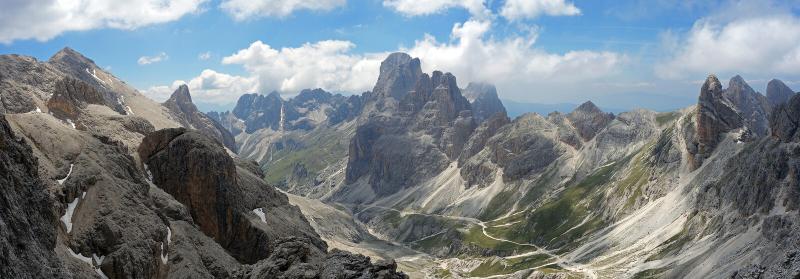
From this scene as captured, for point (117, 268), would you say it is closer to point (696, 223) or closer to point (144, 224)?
point (144, 224)

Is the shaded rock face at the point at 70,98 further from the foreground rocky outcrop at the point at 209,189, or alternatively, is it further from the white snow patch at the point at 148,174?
the white snow patch at the point at 148,174

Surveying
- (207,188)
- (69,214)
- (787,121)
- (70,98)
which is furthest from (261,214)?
(787,121)

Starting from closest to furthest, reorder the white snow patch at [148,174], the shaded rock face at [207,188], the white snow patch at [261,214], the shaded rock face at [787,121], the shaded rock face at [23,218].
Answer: the shaded rock face at [23,218], the shaded rock face at [207,188], the white snow patch at [148,174], the white snow patch at [261,214], the shaded rock face at [787,121]

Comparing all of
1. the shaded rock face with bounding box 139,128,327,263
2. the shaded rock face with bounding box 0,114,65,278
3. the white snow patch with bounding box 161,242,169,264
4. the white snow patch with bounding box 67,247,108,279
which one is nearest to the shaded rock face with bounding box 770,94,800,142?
the shaded rock face with bounding box 139,128,327,263

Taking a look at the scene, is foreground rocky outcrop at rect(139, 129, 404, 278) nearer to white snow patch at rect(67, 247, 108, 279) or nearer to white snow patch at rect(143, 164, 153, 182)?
white snow patch at rect(143, 164, 153, 182)

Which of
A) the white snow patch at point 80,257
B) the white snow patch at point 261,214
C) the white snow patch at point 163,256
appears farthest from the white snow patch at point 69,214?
the white snow patch at point 261,214

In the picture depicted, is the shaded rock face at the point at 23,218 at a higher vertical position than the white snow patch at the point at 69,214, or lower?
higher
